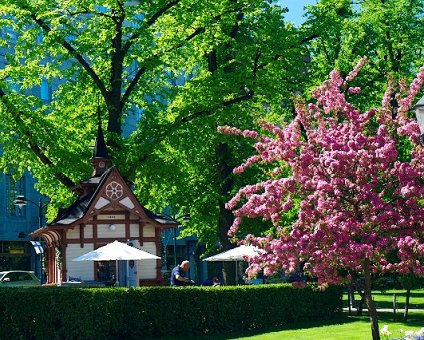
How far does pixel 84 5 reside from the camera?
27.4 metres

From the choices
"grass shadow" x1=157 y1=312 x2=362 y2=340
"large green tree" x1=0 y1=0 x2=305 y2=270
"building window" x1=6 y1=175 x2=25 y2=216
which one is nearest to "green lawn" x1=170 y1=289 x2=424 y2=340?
"grass shadow" x1=157 y1=312 x2=362 y2=340

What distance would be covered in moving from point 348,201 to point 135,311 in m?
7.33

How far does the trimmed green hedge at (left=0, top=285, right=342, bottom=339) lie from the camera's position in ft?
60.4

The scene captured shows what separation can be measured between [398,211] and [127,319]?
7978mm

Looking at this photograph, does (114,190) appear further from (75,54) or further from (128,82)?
(128,82)

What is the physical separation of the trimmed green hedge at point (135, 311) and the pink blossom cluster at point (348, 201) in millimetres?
5090

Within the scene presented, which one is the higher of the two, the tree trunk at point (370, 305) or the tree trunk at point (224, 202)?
the tree trunk at point (224, 202)

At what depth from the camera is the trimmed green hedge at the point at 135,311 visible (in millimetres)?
18422

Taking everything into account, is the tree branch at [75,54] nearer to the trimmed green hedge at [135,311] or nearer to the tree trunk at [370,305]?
the trimmed green hedge at [135,311]

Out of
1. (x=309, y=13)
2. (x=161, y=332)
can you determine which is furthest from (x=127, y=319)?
(x=309, y=13)

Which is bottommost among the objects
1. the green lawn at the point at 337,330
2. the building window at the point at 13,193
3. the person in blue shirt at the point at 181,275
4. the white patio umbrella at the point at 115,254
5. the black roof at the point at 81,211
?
the green lawn at the point at 337,330

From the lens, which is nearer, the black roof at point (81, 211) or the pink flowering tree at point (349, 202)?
the pink flowering tree at point (349, 202)

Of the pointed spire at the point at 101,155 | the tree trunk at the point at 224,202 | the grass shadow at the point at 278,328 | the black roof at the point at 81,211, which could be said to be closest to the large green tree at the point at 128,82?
the pointed spire at the point at 101,155

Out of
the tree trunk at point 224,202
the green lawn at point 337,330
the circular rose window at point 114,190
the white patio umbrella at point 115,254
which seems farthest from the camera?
the tree trunk at point 224,202
